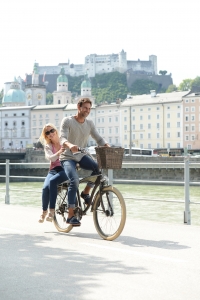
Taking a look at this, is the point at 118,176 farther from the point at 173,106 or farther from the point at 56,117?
the point at 56,117

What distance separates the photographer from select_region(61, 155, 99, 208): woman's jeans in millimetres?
6340

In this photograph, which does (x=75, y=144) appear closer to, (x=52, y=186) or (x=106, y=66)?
(x=52, y=186)

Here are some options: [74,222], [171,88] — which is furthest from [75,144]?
[171,88]

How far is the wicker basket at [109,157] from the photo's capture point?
19.4 ft

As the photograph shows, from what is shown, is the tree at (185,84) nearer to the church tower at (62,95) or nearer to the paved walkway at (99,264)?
the church tower at (62,95)

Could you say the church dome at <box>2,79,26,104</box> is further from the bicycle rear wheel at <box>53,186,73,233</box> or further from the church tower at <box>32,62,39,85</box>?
the bicycle rear wheel at <box>53,186,73,233</box>

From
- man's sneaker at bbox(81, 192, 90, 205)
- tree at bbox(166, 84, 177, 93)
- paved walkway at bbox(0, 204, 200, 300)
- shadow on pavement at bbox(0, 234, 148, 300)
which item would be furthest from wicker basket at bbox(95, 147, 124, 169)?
tree at bbox(166, 84, 177, 93)

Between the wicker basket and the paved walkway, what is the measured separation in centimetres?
80

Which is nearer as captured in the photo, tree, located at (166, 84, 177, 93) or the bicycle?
the bicycle

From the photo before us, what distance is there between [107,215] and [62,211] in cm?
90

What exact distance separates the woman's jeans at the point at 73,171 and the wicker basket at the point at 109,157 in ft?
1.10

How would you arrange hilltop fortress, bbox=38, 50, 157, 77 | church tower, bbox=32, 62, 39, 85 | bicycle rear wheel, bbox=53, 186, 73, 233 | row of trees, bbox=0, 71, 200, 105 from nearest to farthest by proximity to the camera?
1. bicycle rear wheel, bbox=53, 186, 73, 233
2. row of trees, bbox=0, 71, 200, 105
3. church tower, bbox=32, 62, 39, 85
4. hilltop fortress, bbox=38, 50, 157, 77

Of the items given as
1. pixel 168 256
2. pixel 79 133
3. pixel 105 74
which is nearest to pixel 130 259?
pixel 168 256

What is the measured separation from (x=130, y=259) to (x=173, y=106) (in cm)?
9946
